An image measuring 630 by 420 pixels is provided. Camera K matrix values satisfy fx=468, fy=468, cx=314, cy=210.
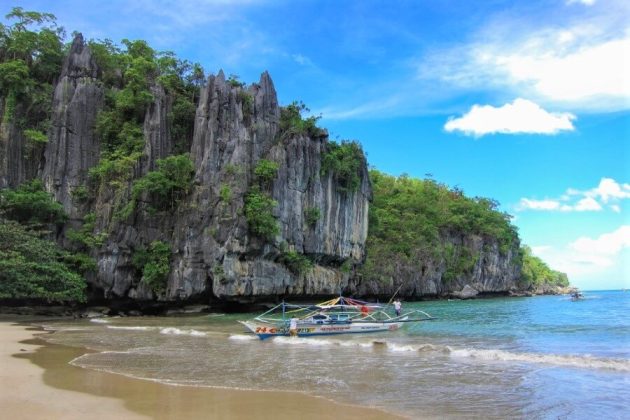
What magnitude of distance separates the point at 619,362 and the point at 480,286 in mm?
52166

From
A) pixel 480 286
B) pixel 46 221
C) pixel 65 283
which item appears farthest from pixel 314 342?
pixel 480 286

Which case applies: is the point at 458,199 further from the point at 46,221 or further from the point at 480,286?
the point at 46,221

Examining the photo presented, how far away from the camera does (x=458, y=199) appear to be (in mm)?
66188

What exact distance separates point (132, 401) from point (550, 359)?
11.5 m

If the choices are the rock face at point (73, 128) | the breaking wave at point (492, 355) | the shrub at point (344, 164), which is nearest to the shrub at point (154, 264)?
the rock face at point (73, 128)

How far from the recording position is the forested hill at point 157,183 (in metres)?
31.1

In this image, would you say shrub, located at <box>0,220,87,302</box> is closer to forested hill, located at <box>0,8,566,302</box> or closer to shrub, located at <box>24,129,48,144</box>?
forested hill, located at <box>0,8,566,302</box>

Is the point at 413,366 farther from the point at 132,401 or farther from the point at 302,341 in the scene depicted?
the point at 132,401

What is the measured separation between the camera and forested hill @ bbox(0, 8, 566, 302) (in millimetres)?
31141

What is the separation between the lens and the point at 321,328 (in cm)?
2044

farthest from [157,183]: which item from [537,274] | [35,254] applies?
[537,274]

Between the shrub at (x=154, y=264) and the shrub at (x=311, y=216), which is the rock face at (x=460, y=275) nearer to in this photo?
the shrub at (x=311, y=216)

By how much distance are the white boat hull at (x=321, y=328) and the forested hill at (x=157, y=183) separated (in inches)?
459

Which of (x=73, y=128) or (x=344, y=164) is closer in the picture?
(x=73, y=128)
